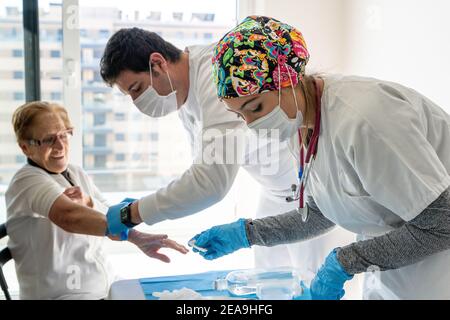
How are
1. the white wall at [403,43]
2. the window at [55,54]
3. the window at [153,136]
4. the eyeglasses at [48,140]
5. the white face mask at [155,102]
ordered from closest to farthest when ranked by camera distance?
the white face mask at [155,102], the eyeglasses at [48,140], the white wall at [403,43], the window at [55,54], the window at [153,136]

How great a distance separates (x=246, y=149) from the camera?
184cm

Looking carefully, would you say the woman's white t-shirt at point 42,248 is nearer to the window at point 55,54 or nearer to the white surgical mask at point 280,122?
→ the white surgical mask at point 280,122

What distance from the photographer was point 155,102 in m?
1.79

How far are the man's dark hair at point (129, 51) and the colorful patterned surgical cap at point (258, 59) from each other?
0.41m

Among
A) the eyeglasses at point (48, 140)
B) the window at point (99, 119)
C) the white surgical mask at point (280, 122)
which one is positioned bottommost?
the window at point (99, 119)

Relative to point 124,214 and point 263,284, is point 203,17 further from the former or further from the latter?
point 263,284

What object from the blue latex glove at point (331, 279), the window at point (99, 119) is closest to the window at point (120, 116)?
the window at point (99, 119)

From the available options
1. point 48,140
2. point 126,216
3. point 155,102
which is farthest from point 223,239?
point 48,140

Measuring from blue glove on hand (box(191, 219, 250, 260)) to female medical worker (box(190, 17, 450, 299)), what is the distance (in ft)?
0.66

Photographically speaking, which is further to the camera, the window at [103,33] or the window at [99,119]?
the window at [99,119]

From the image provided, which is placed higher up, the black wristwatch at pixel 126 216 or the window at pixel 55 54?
the window at pixel 55 54

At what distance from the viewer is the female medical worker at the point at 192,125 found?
161 cm

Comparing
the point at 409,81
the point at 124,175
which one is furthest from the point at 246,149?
the point at 124,175
